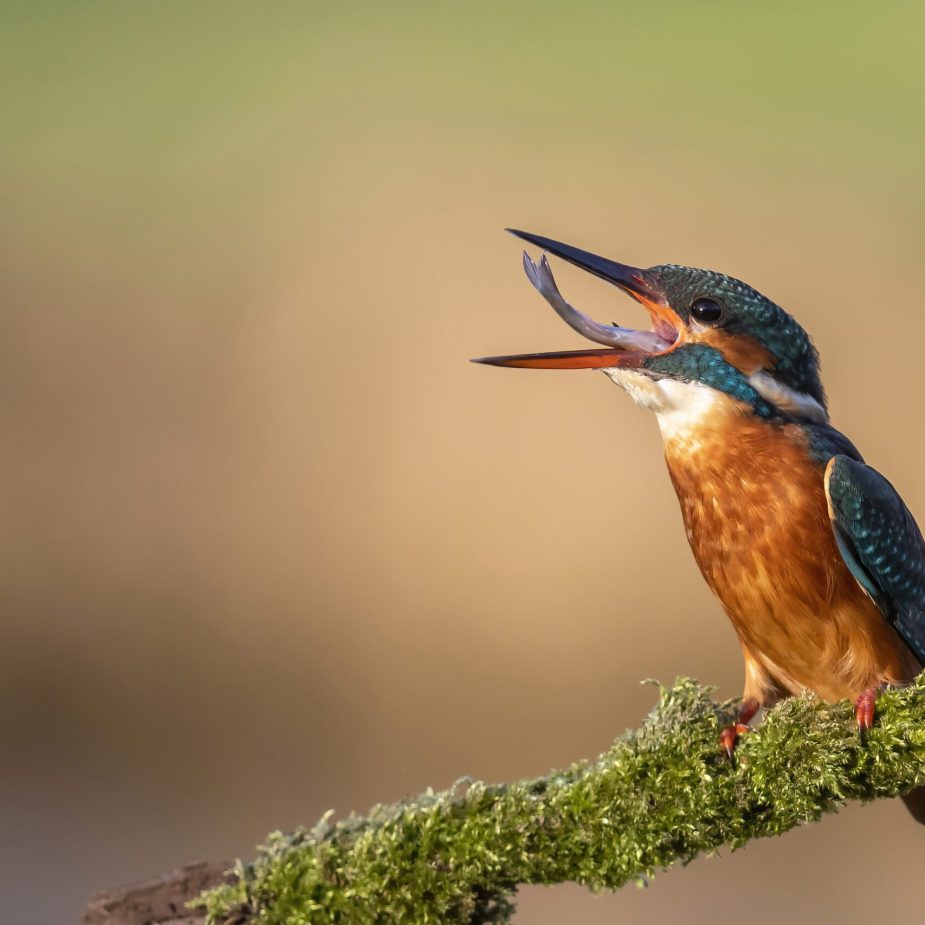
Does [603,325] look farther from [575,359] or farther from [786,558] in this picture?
[786,558]

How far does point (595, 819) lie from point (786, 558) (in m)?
0.76

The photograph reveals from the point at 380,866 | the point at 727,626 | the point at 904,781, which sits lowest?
the point at 904,781

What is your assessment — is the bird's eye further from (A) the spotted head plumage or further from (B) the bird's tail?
(B) the bird's tail

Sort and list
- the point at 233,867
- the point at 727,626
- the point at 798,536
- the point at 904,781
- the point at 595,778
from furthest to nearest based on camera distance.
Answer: the point at 727,626 → the point at 798,536 → the point at 904,781 → the point at 595,778 → the point at 233,867

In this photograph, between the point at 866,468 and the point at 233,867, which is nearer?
the point at 233,867

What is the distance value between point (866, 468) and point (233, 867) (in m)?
1.28

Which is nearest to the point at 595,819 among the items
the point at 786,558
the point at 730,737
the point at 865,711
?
the point at 730,737

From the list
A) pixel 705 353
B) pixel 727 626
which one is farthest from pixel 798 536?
pixel 727 626

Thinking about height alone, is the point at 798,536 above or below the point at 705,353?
below

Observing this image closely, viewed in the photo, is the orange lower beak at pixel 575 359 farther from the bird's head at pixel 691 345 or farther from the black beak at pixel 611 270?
the black beak at pixel 611 270

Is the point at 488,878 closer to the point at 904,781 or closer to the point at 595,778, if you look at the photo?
the point at 595,778

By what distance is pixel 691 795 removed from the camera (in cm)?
158

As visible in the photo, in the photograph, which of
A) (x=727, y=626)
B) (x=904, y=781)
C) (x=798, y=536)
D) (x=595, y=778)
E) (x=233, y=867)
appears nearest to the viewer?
(x=233, y=867)

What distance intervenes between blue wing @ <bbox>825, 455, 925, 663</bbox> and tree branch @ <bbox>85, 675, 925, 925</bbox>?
402 millimetres
